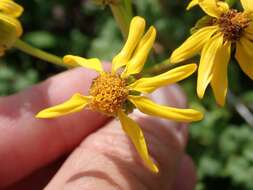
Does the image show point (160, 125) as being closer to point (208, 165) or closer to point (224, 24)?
point (224, 24)

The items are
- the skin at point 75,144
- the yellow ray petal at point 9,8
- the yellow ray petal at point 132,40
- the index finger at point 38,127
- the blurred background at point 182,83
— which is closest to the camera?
the yellow ray petal at point 132,40

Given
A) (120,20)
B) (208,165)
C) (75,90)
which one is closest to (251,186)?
(208,165)

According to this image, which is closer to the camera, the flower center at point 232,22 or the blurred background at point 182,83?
the flower center at point 232,22

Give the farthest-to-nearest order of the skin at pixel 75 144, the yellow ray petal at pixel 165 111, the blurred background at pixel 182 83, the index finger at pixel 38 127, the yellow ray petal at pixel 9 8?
the blurred background at pixel 182 83 → the index finger at pixel 38 127 → the skin at pixel 75 144 → the yellow ray petal at pixel 9 8 → the yellow ray petal at pixel 165 111

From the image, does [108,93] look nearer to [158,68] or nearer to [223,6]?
[158,68]

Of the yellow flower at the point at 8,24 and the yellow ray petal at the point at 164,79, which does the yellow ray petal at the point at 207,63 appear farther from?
the yellow flower at the point at 8,24

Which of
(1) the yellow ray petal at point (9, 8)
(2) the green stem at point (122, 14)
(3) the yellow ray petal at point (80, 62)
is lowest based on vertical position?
(3) the yellow ray petal at point (80, 62)

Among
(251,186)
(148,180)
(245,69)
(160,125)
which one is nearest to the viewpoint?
(245,69)

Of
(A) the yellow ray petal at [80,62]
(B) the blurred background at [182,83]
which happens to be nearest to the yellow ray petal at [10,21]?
(A) the yellow ray petal at [80,62]

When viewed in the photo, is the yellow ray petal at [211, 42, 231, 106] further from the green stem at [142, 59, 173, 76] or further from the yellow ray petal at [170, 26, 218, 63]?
the green stem at [142, 59, 173, 76]
